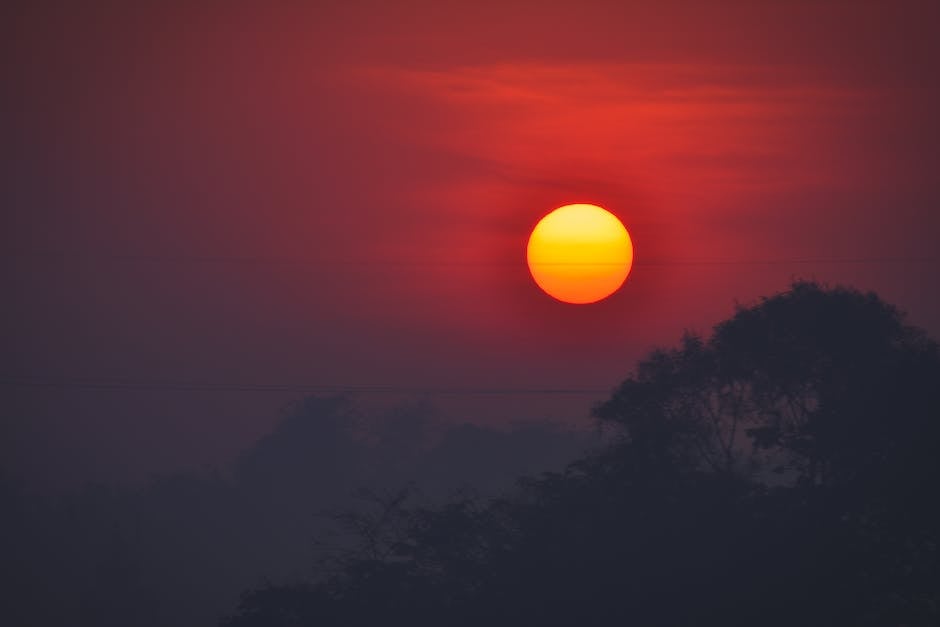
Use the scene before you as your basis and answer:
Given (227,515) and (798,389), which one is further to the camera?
(227,515)

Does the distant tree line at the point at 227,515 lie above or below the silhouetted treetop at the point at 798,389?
above

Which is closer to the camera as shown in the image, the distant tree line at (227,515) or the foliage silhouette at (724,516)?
the foliage silhouette at (724,516)

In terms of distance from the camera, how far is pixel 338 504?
9931cm

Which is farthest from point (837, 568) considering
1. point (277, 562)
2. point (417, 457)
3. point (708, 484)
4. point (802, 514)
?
point (417, 457)

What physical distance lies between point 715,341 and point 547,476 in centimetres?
472

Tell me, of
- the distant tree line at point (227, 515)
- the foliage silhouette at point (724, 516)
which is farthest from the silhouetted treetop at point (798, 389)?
the distant tree line at point (227, 515)

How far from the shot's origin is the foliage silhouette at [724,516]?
2453cm

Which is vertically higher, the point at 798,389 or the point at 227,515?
the point at 227,515

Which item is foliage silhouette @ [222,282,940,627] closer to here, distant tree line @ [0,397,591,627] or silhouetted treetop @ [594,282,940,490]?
silhouetted treetop @ [594,282,940,490]

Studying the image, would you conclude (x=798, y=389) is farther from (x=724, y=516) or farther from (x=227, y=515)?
(x=227, y=515)

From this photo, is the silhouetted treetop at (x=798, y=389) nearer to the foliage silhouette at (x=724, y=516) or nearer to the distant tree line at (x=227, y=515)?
the foliage silhouette at (x=724, y=516)

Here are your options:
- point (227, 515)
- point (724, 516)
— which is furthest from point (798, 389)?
point (227, 515)

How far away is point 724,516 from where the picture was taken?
26344 millimetres

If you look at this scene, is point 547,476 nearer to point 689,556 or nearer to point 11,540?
point 689,556
